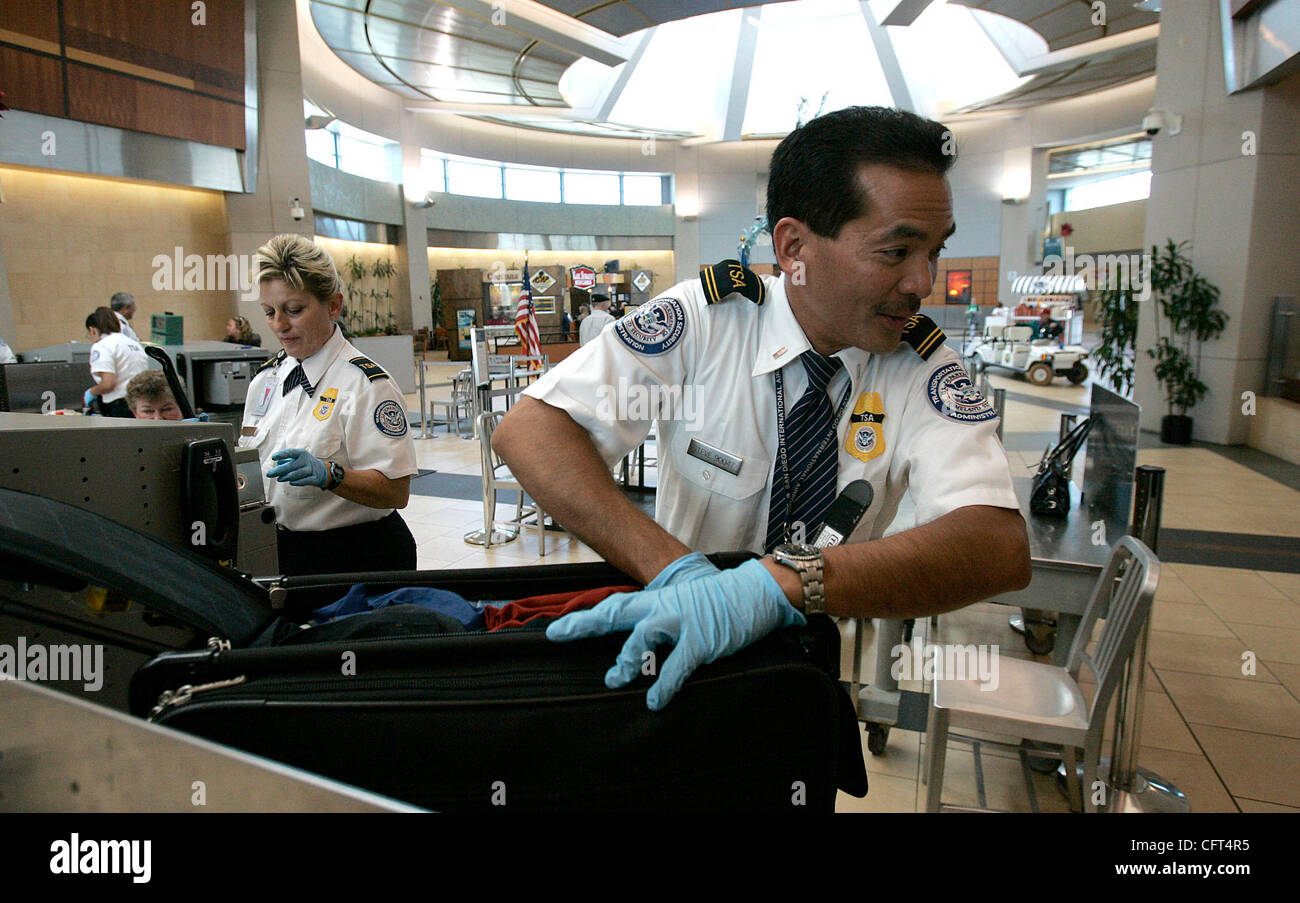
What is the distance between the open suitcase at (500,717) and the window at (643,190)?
24702 mm

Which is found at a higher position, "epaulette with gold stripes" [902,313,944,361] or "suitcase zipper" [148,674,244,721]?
"epaulette with gold stripes" [902,313,944,361]

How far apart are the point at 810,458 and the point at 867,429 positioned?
11 cm

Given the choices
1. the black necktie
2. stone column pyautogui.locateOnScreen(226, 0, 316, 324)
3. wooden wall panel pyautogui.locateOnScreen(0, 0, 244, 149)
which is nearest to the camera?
the black necktie

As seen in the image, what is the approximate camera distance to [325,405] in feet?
7.04

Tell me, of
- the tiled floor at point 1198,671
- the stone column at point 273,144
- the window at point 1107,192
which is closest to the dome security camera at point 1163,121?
the tiled floor at point 1198,671

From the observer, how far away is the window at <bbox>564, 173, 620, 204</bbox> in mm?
23248

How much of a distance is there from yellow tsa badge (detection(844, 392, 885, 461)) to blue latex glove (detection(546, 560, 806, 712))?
449mm

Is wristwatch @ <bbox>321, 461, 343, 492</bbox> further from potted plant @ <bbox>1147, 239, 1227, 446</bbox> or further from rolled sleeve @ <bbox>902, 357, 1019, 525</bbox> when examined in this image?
potted plant @ <bbox>1147, 239, 1227, 446</bbox>

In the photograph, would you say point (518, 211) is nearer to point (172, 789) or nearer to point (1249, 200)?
point (1249, 200)

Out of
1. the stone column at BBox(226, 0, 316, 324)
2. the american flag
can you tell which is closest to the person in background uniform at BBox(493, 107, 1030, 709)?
the american flag

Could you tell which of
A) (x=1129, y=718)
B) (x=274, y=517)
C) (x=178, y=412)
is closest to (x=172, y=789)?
(x=274, y=517)

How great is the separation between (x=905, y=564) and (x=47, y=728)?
2.94 feet

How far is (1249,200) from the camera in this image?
7.30m

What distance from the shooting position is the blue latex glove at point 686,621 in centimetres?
73
